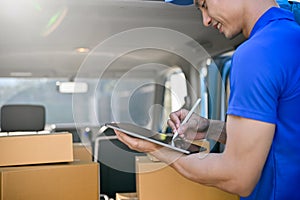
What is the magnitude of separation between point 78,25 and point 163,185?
1243 mm

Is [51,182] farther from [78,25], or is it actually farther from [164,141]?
[78,25]

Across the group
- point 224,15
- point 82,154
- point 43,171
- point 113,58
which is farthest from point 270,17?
point 113,58

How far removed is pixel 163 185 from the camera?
165 centimetres

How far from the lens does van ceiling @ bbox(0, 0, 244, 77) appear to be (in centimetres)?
200

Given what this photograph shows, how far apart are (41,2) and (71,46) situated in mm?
1189

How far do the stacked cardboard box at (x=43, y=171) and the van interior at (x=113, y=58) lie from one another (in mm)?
315

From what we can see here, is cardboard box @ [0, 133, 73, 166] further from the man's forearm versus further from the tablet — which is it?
the man's forearm

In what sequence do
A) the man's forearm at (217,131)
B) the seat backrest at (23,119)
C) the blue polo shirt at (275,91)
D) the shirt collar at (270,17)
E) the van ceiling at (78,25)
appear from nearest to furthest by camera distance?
the blue polo shirt at (275,91) < the shirt collar at (270,17) < the man's forearm at (217,131) < the van ceiling at (78,25) < the seat backrest at (23,119)

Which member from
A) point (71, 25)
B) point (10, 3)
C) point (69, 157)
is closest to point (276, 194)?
point (69, 157)

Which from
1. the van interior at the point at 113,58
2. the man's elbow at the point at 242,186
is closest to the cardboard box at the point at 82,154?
the van interior at the point at 113,58

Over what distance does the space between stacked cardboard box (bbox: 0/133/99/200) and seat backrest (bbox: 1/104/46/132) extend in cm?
129

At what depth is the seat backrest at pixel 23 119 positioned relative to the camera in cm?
291

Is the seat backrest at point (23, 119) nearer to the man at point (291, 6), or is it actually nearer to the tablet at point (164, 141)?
the tablet at point (164, 141)

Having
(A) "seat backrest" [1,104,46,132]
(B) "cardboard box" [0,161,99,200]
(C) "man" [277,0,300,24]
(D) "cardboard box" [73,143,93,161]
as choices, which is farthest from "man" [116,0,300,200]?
(A) "seat backrest" [1,104,46,132]
